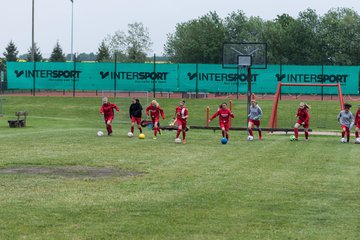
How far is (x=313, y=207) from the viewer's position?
12602 millimetres

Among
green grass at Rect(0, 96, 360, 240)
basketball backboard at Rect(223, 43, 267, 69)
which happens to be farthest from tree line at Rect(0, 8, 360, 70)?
green grass at Rect(0, 96, 360, 240)

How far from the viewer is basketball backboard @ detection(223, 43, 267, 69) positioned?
3769 centimetres

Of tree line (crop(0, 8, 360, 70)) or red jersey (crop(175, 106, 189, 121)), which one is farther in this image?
tree line (crop(0, 8, 360, 70))

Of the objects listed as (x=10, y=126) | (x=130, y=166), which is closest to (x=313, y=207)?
(x=130, y=166)

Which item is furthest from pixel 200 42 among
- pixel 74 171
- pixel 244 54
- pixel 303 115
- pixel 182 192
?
pixel 182 192

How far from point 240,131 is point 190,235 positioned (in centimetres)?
2796

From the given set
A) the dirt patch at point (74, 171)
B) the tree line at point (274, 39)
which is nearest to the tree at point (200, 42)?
the tree line at point (274, 39)

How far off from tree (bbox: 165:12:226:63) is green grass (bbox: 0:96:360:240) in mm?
53256

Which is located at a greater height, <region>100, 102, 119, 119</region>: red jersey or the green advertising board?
the green advertising board

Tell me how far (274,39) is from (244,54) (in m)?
42.2

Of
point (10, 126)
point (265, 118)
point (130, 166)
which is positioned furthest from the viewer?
point (265, 118)

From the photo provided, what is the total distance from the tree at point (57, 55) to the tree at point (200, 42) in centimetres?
1333

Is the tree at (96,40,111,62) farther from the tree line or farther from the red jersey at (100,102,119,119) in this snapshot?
the red jersey at (100,102,119,119)

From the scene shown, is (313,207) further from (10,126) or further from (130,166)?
(10,126)
